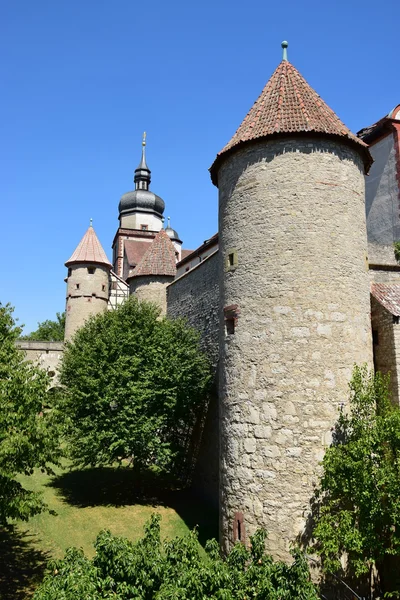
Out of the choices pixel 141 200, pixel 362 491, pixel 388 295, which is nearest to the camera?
pixel 362 491

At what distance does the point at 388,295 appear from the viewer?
1260 cm

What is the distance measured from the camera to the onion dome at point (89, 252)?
33.1 m

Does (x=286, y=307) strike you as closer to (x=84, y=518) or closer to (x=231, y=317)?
(x=231, y=317)

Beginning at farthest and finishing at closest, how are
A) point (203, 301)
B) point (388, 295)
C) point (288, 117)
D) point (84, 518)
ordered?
point (203, 301) → point (84, 518) → point (388, 295) → point (288, 117)

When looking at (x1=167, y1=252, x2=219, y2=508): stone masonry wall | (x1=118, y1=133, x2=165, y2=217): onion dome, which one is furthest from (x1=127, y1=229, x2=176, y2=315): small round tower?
(x1=118, y1=133, x2=165, y2=217): onion dome

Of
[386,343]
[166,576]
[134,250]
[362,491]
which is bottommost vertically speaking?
[166,576]

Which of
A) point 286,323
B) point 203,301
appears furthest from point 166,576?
point 203,301

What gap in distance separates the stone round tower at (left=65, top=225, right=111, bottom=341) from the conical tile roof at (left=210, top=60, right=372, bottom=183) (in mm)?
21511

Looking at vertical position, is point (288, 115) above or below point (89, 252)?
below

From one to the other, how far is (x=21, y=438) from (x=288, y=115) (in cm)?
944

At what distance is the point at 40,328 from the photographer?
6050 centimetres

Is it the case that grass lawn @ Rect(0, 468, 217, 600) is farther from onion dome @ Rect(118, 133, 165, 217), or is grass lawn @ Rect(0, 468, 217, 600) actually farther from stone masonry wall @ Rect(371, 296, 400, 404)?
onion dome @ Rect(118, 133, 165, 217)

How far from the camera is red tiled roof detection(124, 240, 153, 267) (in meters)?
47.3

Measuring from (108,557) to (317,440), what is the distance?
489 cm
